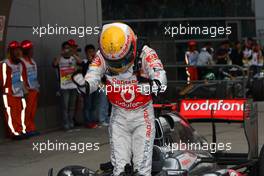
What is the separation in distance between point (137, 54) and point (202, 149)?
173 centimetres

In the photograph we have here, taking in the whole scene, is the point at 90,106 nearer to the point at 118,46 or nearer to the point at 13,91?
the point at 13,91

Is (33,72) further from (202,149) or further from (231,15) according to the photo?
(231,15)

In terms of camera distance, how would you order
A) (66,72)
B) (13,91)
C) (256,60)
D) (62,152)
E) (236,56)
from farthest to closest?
(256,60) → (236,56) → (66,72) → (13,91) → (62,152)

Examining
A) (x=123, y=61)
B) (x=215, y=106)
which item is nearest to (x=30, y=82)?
(x=215, y=106)

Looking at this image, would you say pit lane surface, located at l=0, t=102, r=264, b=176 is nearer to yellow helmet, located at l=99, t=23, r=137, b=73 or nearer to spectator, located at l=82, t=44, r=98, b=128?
spectator, located at l=82, t=44, r=98, b=128

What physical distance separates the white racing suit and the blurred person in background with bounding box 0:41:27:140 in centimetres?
631

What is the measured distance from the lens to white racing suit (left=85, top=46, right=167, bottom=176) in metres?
6.28

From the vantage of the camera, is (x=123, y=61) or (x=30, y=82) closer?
A: (x=123, y=61)

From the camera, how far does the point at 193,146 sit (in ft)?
24.2

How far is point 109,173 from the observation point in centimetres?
650

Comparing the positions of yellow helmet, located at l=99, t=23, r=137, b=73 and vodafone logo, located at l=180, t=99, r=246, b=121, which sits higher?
yellow helmet, located at l=99, t=23, r=137, b=73

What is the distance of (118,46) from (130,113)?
0.66m

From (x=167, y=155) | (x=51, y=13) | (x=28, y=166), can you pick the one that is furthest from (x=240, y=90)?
(x=167, y=155)

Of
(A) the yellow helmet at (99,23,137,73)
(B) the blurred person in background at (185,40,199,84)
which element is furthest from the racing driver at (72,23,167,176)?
(B) the blurred person in background at (185,40,199,84)
